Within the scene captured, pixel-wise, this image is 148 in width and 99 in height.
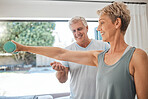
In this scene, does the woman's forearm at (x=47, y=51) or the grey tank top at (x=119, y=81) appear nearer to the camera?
the grey tank top at (x=119, y=81)

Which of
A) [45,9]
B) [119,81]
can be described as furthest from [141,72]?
[45,9]

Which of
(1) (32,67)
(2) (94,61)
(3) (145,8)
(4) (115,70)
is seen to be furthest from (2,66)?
(3) (145,8)

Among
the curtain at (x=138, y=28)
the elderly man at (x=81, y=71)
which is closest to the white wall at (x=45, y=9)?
the curtain at (x=138, y=28)

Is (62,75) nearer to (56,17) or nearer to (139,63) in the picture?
(139,63)

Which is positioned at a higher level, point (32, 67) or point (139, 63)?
point (139, 63)

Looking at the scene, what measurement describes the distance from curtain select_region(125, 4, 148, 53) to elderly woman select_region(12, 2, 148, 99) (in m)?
2.35

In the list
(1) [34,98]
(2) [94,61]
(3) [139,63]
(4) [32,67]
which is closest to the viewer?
(3) [139,63]

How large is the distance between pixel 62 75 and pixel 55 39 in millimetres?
1876

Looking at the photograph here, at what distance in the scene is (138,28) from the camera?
303 cm

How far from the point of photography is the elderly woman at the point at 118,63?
0.69 meters

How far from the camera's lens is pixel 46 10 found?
285 cm

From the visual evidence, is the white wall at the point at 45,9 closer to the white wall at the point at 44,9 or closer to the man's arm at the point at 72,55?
the white wall at the point at 44,9

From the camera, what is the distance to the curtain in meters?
3.00

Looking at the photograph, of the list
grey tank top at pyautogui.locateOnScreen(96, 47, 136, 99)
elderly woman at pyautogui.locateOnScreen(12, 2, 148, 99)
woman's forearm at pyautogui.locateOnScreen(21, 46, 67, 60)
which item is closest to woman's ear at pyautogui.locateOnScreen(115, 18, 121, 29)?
elderly woman at pyautogui.locateOnScreen(12, 2, 148, 99)
